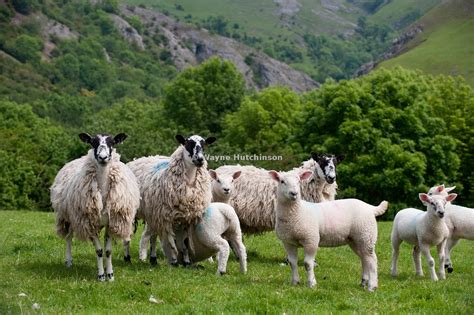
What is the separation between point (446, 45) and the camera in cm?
12462

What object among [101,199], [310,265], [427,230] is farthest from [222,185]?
[427,230]

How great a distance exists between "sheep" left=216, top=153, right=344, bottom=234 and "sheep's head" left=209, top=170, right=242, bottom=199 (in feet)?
1.90

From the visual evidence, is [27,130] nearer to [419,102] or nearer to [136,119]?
[136,119]

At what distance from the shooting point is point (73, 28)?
181m

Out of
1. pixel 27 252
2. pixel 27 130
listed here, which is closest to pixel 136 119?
pixel 27 130

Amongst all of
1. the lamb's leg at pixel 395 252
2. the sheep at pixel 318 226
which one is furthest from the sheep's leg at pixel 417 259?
the sheep at pixel 318 226

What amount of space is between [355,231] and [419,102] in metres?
38.9

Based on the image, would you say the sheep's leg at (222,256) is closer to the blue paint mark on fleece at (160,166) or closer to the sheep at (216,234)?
the sheep at (216,234)

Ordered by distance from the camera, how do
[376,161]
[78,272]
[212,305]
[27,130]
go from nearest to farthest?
[212,305], [78,272], [376,161], [27,130]

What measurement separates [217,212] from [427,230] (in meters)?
4.21

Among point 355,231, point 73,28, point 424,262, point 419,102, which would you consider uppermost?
point 73,28

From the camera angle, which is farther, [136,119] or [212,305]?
[136,119]

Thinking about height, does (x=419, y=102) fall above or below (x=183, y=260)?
above

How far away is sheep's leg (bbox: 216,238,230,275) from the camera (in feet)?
39.7
